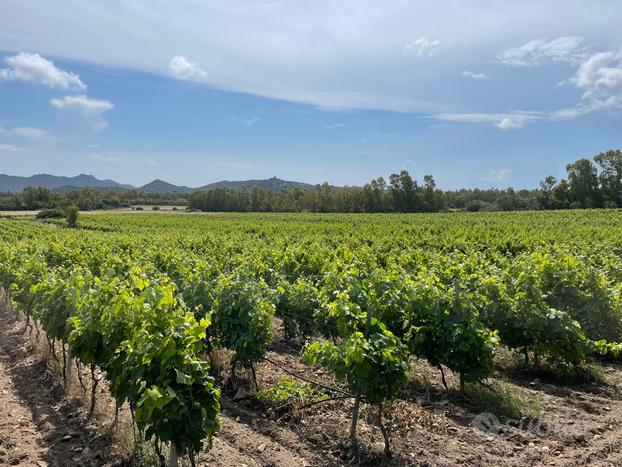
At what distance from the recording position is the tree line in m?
82.9

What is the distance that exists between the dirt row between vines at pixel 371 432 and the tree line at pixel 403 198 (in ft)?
280

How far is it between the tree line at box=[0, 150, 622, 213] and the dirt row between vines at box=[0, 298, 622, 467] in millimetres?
85276

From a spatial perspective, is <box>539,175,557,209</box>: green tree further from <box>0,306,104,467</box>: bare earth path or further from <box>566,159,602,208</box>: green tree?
<box>0,306,104,467</box>: bare earth path

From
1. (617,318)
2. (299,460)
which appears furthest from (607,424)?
(299,460)

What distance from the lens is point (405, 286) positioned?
6938 millimetres

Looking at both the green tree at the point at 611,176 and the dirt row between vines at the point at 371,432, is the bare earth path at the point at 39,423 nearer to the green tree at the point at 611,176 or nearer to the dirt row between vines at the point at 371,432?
the dirt row between vines at the point at 371,432

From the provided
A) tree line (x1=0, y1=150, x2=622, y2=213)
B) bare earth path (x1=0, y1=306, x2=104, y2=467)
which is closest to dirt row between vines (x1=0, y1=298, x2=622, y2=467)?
bare earth path (x1=0, y1=306, x2=104, y2=467)

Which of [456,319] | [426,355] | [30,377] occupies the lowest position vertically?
[30,377]

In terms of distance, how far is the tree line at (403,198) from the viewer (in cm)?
8288

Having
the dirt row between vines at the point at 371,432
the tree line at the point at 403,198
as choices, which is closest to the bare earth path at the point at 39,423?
the dirt row between vines at the point at 371,432

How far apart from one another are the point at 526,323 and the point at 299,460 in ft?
14.3

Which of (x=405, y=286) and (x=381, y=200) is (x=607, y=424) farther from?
(x=381, y=200)

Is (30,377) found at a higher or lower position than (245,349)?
lower

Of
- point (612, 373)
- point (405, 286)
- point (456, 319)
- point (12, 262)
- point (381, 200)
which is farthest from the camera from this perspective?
point (381, 200)
